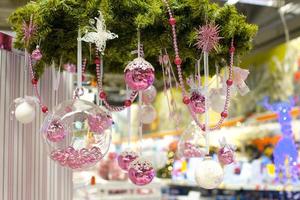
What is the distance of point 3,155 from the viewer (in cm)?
214

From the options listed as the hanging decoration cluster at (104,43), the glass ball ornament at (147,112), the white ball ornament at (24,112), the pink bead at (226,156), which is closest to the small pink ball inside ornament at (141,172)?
the hanging decoration cluster at (104,43)

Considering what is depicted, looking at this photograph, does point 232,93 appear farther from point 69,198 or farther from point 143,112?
point 69,198

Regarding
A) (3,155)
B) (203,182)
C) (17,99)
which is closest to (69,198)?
(3,155)

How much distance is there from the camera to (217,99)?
7.82 feet

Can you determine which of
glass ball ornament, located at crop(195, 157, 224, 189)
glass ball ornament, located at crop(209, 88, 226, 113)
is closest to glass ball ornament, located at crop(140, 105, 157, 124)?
glass ball ornament, located at crop(209, 88, 226, 113)

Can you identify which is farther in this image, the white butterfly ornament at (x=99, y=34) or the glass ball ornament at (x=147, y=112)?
the glass ball ornament at (x=147, y=112)

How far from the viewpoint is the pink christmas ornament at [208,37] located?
190 cm

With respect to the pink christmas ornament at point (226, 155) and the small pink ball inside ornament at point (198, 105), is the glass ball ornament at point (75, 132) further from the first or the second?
the pink christmas ornament at point (226, 155)

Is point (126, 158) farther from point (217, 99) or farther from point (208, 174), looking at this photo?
point (208, 174)

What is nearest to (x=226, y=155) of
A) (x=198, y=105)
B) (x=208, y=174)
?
(x=198, y=105)

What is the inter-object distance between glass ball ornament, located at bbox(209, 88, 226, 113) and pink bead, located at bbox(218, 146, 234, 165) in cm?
22

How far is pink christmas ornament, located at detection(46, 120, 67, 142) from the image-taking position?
1823 mm

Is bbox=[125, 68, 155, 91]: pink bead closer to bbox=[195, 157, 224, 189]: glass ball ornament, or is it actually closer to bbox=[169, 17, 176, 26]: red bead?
bbox=[169, 17, 176, 26]: red bead

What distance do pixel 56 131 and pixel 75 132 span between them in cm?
7
